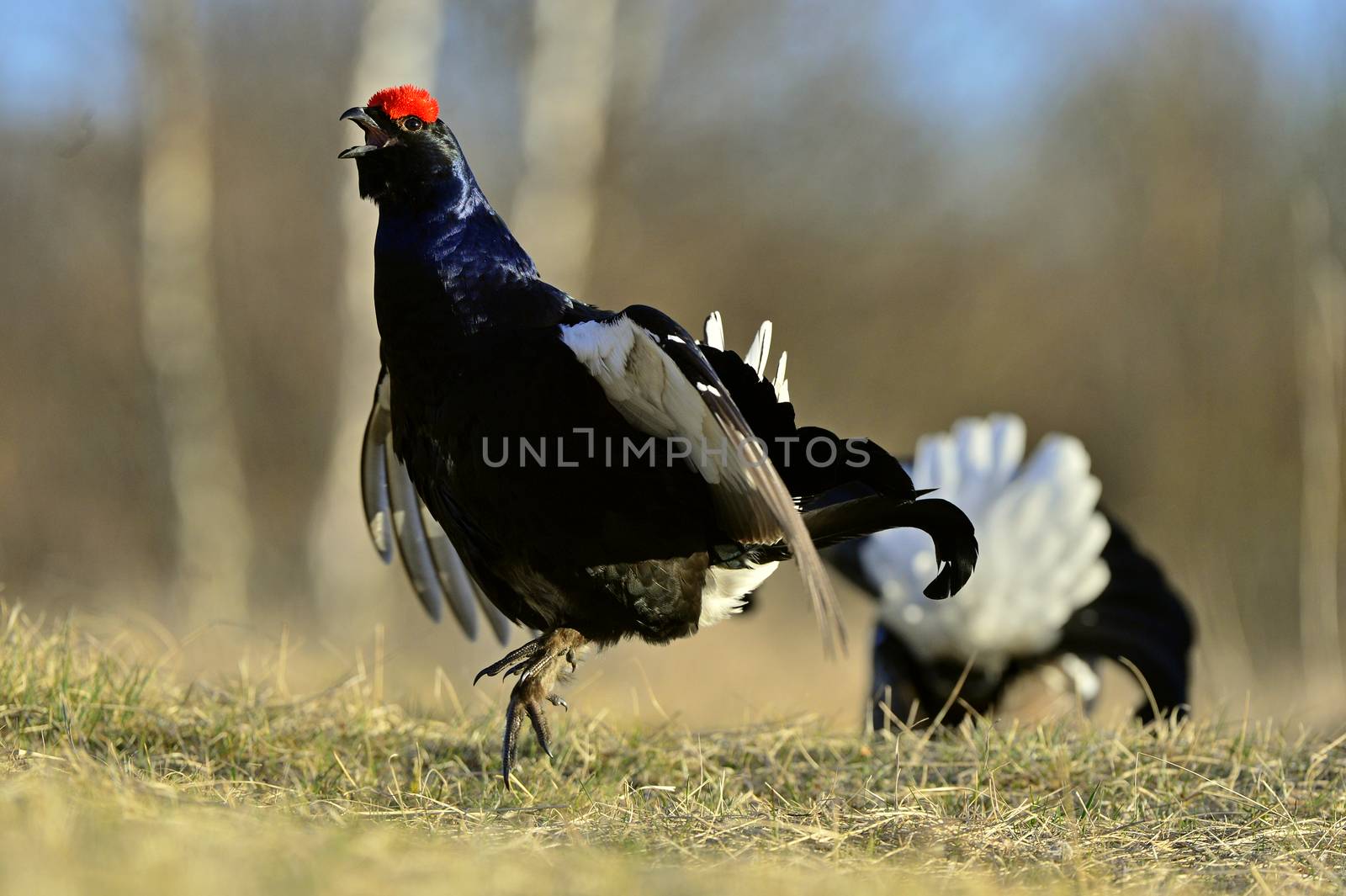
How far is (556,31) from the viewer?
7.12 m

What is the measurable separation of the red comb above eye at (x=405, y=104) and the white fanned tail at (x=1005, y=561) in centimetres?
198

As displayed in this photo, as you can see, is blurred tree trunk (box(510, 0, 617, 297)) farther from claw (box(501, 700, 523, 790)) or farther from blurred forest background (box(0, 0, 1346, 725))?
claw (box(501, 700, 523, 790))

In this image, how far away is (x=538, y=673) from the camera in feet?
7.47

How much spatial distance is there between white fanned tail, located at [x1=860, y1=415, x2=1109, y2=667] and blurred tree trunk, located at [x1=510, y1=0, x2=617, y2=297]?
13.0 ft

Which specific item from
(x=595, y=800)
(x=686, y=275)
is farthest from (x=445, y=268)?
(x=686, y=275)

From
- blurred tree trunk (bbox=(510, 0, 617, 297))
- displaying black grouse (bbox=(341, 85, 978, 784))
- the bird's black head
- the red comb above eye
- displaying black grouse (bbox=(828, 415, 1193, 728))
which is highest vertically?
blurred tree trunk (bbox=(510, 0, 617, 297))

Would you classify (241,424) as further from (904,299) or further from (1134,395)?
(1134,395)

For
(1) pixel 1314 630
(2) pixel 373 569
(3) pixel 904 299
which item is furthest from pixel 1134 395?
(2) pixel 373 569

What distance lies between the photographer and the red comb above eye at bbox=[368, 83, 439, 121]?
7.56ft

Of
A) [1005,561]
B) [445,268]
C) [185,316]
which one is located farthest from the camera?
[185,316]

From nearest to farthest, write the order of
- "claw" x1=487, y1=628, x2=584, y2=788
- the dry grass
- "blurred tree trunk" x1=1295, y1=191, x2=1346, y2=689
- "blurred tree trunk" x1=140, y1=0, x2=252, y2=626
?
1. the dry grass
2. "claw" x1=487, y1=628, x2=584, y2=788
3. "blurred tree trunk" x1=1295, y1=191, x2=1346, y2=689
4. "blurred tree trunk" x1=140, y1=0, x2=252, y2=626

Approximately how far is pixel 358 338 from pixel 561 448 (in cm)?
524

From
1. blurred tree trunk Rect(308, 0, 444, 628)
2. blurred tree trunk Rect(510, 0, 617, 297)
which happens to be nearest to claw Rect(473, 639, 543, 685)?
blurred tree trunk Rect(308, 0, 444, 628)

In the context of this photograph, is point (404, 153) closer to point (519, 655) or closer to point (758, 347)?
point (758, 347)
